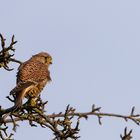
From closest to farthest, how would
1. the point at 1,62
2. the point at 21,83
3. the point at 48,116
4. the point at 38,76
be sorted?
1. the point at 48,116
2. the point at 1,62
3. the point at 21,83
4. the point at 38,76

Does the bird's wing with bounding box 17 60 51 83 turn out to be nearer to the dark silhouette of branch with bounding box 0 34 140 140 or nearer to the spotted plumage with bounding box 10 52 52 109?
the spotted plumage with bounding box 10 52 52 109

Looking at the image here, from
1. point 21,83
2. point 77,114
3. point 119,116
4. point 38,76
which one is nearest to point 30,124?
point 77,114

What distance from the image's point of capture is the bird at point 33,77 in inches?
227

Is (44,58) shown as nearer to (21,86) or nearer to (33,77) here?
(33,77)

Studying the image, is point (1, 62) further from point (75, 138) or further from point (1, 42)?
point (75, 138)

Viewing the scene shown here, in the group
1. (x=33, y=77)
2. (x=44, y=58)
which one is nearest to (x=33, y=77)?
(x=33, y=77)

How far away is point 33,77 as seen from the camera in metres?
6.78

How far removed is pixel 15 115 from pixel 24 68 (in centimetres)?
315

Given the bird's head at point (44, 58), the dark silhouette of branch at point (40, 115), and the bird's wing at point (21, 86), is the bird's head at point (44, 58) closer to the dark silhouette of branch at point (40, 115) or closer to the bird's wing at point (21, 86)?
the bird's wing at point (21, 86)

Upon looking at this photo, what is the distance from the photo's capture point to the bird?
5.77 metres

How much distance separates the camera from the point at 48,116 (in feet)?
12.3

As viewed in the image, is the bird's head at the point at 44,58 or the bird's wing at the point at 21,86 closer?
the bird's wing at the point at 21,86

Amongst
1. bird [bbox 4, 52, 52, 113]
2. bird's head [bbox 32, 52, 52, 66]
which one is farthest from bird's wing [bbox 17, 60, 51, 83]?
bird's head [bbox 32, 52, 52, 66]

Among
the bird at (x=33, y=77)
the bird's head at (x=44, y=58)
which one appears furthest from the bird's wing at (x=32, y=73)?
the bird's head at (x=44, y=58)
